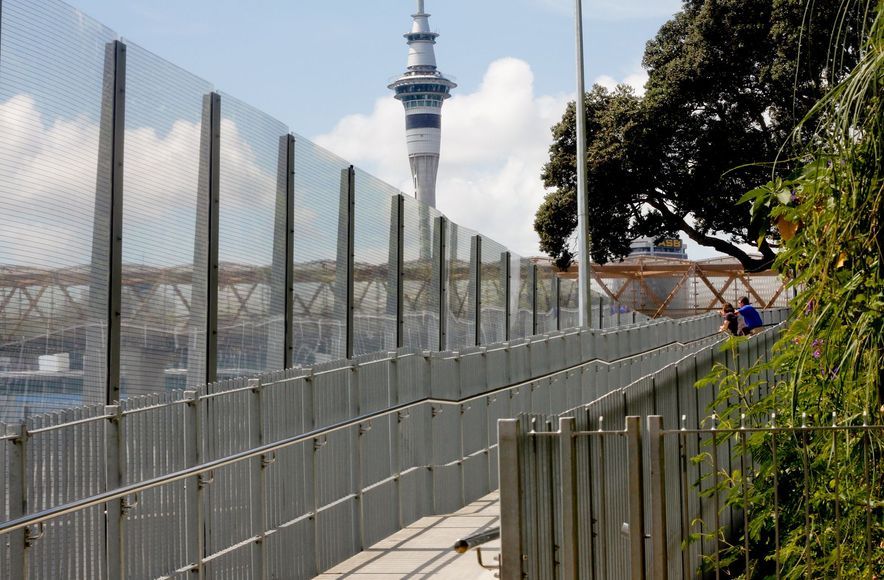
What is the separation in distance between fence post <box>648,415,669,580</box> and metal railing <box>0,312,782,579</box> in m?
2.82

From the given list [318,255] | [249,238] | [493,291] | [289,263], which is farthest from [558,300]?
[249,238]

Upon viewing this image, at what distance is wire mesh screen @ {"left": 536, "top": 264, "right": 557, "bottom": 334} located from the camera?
33.5 m

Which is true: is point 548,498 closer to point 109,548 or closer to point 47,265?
point 109,548

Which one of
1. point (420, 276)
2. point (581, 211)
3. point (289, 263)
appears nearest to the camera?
point (289, 263)

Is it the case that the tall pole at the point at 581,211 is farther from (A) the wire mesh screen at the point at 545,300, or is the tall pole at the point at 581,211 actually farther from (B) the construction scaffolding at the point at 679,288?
(B) the construction scaffolding at the point at 679,288

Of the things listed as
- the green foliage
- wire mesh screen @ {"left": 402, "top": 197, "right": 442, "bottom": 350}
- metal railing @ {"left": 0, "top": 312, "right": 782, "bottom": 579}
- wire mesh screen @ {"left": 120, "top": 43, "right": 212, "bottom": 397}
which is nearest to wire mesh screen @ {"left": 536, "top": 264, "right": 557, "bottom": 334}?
wire mesh screen @ {"left": 402, "top": 197, "right": 442, "bottom": 350}

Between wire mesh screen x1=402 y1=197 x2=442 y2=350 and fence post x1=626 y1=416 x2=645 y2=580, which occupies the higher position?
wire mesh screen x1=402 y1=197 x2=442 y2=350

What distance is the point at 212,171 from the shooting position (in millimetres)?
14430

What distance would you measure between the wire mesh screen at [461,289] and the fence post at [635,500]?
1749 centimetres

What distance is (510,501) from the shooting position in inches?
249

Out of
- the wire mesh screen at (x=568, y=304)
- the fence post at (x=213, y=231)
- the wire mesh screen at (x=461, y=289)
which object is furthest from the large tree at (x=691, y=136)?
the fence post at (x=213, y=231)

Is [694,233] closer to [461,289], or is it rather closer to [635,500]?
[461,289]

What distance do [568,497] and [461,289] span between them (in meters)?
19.3

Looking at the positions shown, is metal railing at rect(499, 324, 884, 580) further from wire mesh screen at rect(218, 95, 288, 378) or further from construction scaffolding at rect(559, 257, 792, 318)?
construction scaffolding at rect(559, 257, 792, 318)
